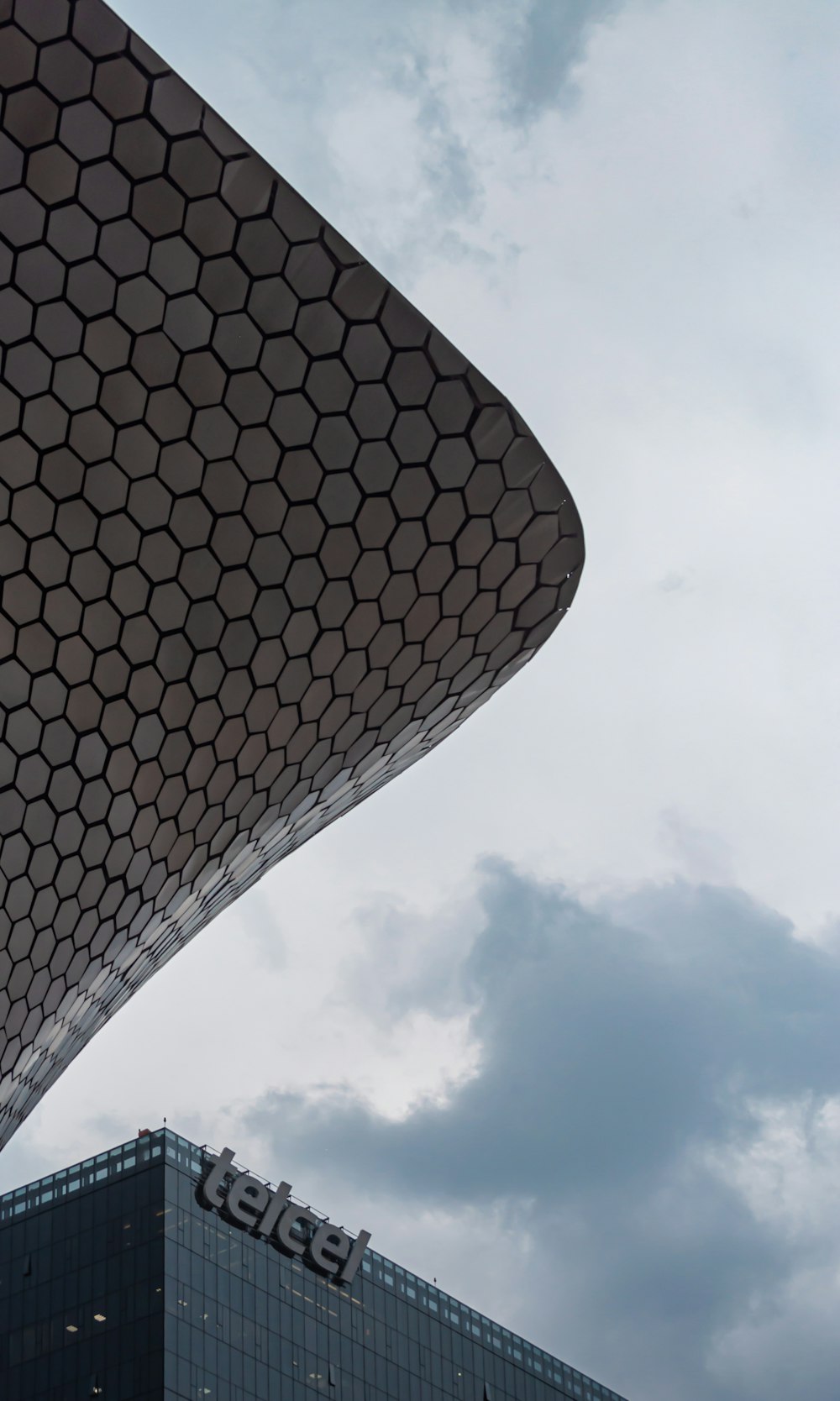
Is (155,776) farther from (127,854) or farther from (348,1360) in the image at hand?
(348,1360)

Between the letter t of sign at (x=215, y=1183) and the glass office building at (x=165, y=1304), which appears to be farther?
the letter t of sign at (x=215, y=1183)

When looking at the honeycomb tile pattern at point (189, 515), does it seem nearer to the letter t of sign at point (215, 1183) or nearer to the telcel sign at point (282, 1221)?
the letter t of sign at point (215, 1183)

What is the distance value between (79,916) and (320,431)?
451cm

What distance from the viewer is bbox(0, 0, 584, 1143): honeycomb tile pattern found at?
8.80m

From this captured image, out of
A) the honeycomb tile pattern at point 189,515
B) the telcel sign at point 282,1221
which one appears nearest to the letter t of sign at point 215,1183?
the telcel sign at point 282,1221

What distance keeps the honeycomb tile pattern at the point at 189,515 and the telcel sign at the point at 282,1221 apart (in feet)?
119

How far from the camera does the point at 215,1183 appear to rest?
46656 mm

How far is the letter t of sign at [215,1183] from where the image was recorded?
46.3m

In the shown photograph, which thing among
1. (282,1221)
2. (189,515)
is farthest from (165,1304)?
(189,515)

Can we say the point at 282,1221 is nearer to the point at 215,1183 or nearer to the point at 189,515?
the point at 215,1183

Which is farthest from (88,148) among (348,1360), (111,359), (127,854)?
(348,1360)

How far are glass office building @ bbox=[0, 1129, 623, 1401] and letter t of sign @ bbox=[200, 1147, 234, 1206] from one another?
0.83 feet

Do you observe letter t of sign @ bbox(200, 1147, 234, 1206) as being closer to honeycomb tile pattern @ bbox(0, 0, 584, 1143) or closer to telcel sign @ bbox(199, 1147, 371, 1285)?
telcel sign @ bbox(199, 1147, 371, 1285)

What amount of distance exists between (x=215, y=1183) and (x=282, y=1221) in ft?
10.6
